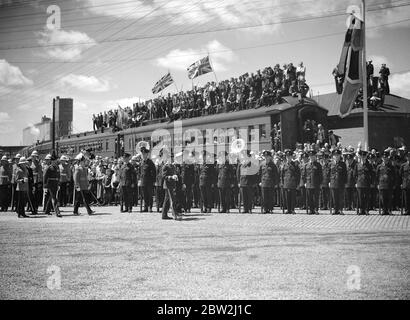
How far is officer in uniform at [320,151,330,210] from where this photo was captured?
14.2 meters

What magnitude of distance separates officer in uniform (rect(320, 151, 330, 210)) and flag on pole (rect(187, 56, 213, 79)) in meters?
11.5

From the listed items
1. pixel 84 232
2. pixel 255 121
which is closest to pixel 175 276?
pixel 84 232

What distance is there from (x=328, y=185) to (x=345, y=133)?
1112 centimetres

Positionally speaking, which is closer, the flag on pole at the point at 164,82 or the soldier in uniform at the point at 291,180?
the soldier in uniform at the point at 291,180

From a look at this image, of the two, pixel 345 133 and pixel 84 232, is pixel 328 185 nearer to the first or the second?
pixel 84 232

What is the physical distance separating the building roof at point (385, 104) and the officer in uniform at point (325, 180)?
9.55 meters

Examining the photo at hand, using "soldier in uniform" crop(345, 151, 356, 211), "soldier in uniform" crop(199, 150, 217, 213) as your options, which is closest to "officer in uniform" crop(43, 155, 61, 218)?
"soldier in uniform" crop(199, 150, 217, 213)

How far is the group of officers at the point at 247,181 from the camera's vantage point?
42.7ft

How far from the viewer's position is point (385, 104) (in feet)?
83.8

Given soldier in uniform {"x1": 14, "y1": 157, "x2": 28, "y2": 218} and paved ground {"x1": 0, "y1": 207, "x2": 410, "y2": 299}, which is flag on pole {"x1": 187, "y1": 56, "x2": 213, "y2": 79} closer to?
soldier in uniform {"x1": 14, "y1": 157, "x2": 28, "y2": 218}

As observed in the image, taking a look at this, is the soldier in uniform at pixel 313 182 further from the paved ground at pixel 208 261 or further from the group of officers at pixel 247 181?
the paved ground at pixel 208 261

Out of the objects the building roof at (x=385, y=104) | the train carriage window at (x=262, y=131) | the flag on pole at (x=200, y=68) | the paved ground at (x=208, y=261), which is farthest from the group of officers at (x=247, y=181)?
the building roof at (x=385, y=104)

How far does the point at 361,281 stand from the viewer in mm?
5109

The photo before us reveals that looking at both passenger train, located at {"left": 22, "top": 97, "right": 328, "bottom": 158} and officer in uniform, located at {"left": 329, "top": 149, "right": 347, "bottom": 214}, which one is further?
passenger train, located at {"left": 22, "top": 97, "right": 328, "bottom": 158}
